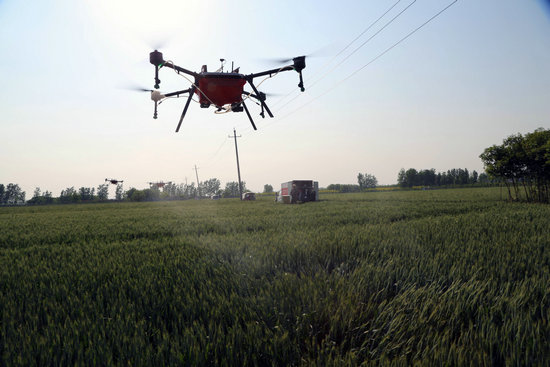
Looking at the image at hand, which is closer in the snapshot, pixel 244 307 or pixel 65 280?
pixel 244 307

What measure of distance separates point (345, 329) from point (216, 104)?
21.3ft

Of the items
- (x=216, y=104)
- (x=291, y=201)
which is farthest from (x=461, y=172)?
(x=216, y=104)

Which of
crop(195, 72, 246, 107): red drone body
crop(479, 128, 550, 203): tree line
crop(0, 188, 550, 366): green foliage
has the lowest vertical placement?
crop(0, 188, 550, 366): green foliage

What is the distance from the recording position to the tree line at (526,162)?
639 inches

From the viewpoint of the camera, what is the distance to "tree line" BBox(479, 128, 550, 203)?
16234 millimetres

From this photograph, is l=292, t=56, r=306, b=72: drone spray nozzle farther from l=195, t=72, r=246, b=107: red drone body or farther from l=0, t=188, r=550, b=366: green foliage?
l=0, t=188, r=550, b=366: green foliage

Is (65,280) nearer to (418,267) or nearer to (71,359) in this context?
(71,359)

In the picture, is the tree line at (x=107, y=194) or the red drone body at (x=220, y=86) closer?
the red drone body at (x=220, y=86)

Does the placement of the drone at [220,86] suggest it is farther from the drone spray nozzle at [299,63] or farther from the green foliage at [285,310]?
the green foliage at [285,310]

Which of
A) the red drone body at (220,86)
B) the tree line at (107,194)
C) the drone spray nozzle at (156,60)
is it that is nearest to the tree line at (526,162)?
the red drone body at (220,86)

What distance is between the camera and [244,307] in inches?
102

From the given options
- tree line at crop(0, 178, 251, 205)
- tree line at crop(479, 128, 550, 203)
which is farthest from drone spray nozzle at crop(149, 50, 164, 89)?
tree line at crop(0, 178, 251, 205)

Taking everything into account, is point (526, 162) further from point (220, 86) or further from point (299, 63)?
point (220, 86)

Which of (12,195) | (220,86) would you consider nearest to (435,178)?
(220,86)
